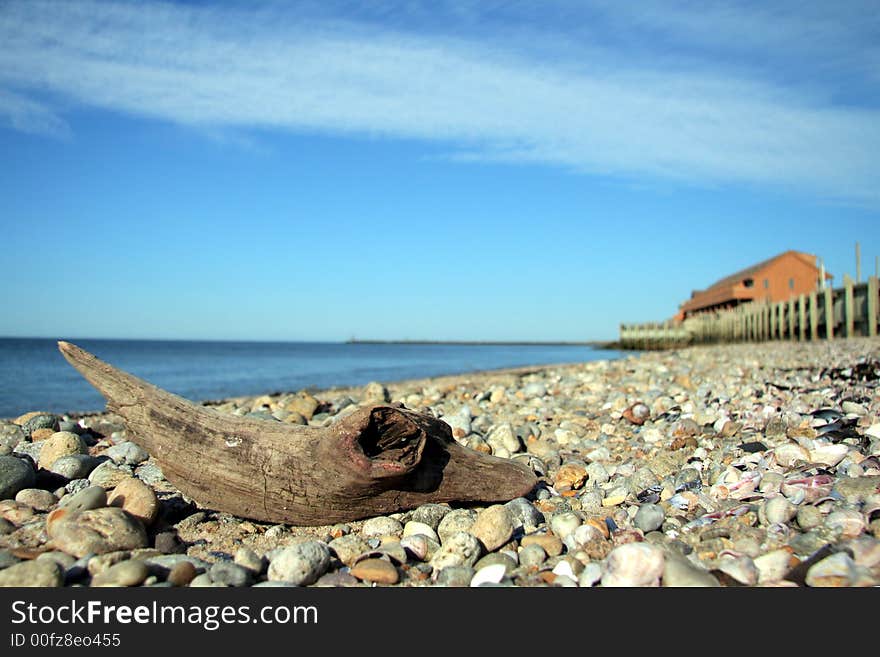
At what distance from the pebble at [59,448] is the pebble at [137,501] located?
1612 mm

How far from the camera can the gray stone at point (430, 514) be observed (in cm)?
371

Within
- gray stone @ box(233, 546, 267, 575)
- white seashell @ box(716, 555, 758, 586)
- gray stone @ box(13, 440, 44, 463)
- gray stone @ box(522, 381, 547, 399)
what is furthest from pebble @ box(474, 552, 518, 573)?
gray stone @ box(522, 381, 547, 399)

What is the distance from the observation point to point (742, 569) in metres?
2.79

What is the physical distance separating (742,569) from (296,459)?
7.94 ft

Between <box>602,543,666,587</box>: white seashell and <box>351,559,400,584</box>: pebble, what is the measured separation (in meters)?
1.01

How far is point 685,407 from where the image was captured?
6.77 meters

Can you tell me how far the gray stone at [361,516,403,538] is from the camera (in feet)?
11.9

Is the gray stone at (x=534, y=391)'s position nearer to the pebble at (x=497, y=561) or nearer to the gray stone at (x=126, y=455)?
the gray stone at (x=126, y=455)

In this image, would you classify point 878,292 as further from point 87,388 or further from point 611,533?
point 87,388

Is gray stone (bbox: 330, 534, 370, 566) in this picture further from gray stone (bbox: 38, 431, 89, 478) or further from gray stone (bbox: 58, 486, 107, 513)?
gray stone (bbox: 38, 431, 89, 478)

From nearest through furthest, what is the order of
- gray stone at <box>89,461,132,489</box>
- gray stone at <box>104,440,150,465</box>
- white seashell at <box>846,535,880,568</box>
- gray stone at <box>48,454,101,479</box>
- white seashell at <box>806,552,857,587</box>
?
white seashell at <box>806,552,857,587</box>, white seashell at <box>846,535,880,568</box>, gray stone at <box>89,461,132,489</box>, gray stone at <box>48,454,101,479</box>, gray stone at <box>104,440,150,465</box>

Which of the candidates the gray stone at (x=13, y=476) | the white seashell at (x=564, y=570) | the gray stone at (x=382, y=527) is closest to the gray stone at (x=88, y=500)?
the gray stone at (x=13, y=476)

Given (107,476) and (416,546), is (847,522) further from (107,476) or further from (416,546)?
(107,476)

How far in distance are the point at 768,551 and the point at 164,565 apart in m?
2.97
